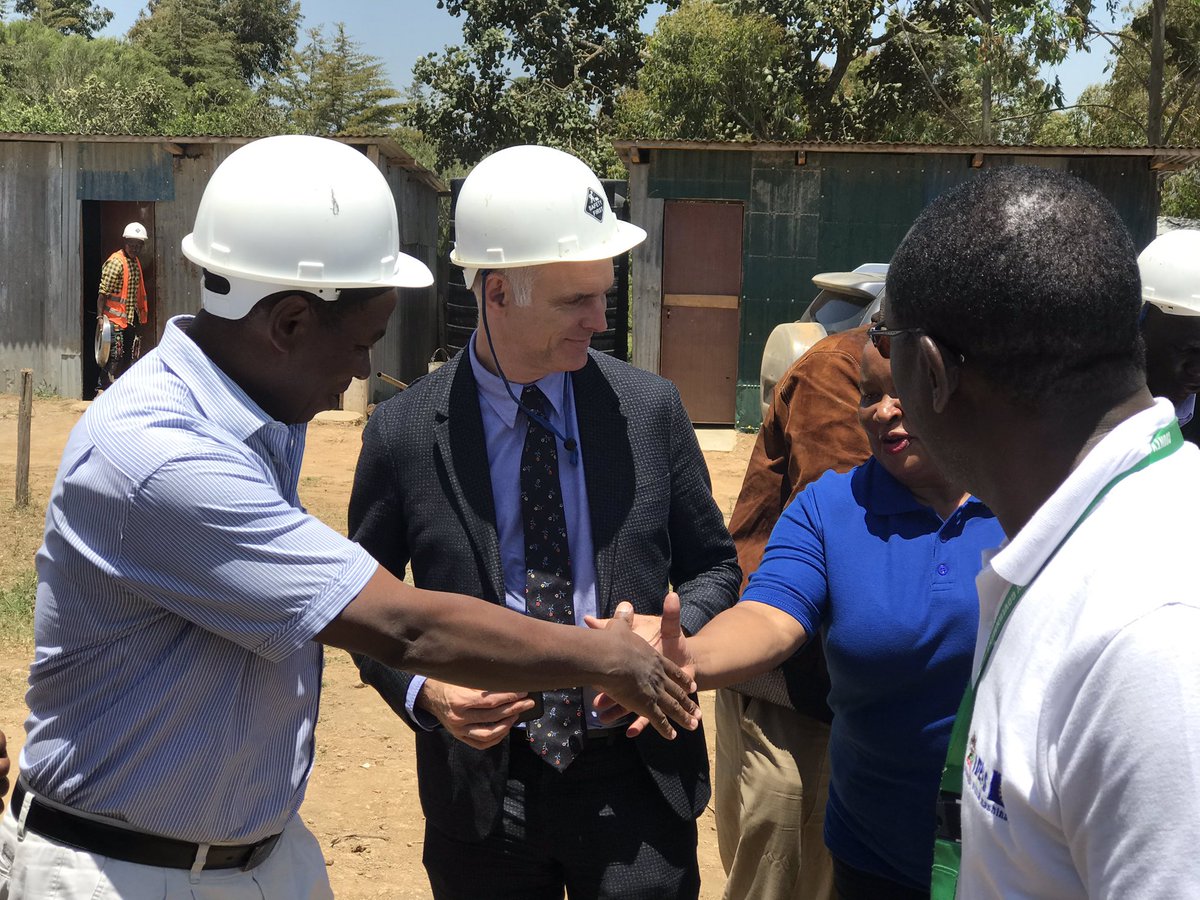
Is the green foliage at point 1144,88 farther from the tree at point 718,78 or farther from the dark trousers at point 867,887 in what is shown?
the dark trousers at point 867,887

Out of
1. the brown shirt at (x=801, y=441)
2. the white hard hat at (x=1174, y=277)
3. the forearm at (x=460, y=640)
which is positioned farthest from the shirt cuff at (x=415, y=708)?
the white hard hat at (x=1174, y=277)

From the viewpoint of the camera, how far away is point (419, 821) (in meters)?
5.00

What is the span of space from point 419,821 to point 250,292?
3420 millimetres

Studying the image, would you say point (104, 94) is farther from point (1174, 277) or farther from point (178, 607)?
point (178, 607)

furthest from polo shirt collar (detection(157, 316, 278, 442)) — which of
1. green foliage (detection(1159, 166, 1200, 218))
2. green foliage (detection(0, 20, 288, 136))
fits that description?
green foliage (detection(0, 20, 288, 136))

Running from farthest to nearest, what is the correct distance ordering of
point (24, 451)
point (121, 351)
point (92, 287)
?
1. point (92, 287)
2. point (121, 351)
3. point (24, 451)

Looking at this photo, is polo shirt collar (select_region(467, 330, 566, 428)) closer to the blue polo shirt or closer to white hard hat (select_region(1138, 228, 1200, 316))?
the blue polo shirt

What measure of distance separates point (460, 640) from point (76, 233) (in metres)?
15.8

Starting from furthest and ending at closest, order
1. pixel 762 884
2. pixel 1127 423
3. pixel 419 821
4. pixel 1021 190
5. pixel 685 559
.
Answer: pixel 419 821 → pixel 762 884 → pixel 685 559 → pixel 1021 190 → pixel 1127 423

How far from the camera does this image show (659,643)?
2.59m

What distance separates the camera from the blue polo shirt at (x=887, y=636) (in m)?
2.45

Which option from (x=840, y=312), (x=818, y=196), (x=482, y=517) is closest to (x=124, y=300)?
(x=818, y=196)

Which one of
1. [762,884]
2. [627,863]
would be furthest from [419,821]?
[627,863]

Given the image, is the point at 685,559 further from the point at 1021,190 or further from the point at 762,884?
the point at 1021,190
